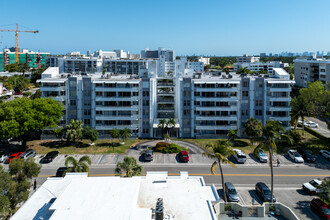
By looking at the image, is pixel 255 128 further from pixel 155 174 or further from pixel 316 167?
pixel 155 174

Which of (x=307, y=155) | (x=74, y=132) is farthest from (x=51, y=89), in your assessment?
(x=307, y=155)

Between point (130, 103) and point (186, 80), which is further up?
point (186, 80)

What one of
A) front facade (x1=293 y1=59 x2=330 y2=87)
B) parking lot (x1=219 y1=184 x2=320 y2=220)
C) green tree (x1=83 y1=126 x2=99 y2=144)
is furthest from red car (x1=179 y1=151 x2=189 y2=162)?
front facade (x1=293 y1=59 x2=330 y2=87)

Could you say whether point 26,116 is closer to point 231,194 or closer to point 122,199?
point 122,199

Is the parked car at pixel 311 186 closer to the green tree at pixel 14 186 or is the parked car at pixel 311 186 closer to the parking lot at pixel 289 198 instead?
the parking lot at pixel 289 198


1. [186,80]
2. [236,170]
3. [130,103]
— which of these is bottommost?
[236,170]

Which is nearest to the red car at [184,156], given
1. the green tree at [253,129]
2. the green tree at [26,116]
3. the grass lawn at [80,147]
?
the grass lawn at [80,147]

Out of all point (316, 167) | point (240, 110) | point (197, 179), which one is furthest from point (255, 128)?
point (197, 179)

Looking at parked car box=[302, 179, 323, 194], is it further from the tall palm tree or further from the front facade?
the front facade
